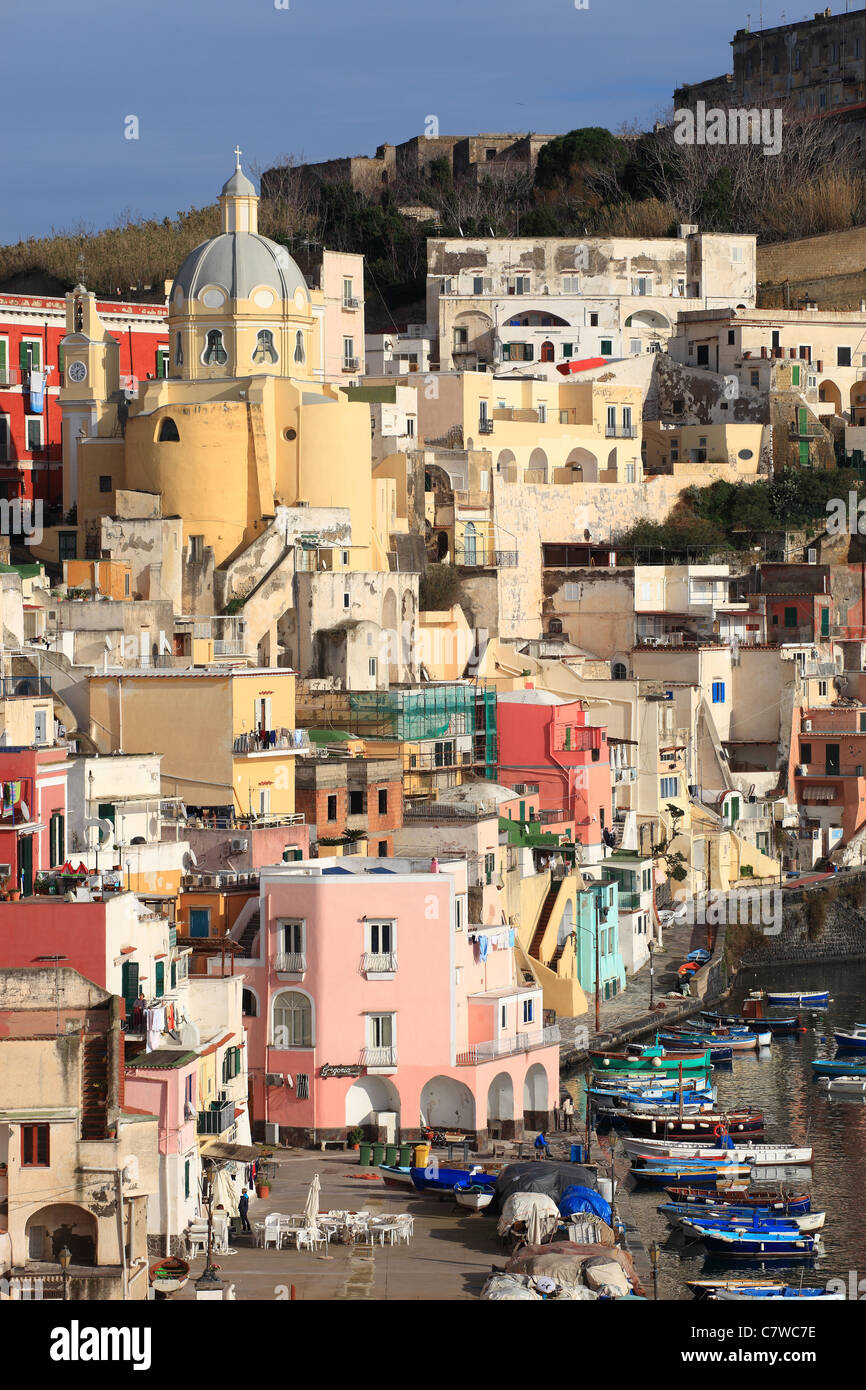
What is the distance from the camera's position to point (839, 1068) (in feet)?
138

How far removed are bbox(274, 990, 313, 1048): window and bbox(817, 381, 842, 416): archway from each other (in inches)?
1523

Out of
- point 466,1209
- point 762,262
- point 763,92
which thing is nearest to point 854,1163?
point 466,1209

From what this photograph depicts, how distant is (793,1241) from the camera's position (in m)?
31.7

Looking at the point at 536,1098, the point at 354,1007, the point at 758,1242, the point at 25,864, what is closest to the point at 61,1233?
the point at 25,864

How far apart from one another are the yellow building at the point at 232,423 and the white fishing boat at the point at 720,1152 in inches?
720

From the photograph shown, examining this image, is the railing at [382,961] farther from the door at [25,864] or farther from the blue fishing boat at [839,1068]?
the blue fishing boat at [839,1068]

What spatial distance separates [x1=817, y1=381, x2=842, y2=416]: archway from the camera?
6881 centimetres

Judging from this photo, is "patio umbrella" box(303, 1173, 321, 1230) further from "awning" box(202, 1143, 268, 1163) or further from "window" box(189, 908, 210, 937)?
"window" box(189, 908, 210, 937)

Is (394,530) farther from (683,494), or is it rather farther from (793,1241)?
(793,1241)

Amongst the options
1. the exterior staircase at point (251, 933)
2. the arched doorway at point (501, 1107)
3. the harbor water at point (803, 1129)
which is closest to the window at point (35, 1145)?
the harbor water at point (803, 1129)

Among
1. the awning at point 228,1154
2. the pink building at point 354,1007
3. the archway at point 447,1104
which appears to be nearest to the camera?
the awning at point 228,1154

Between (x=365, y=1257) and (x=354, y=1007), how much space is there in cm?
569

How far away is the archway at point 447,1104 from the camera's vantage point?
34.0 metres

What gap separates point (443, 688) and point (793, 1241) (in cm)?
1778
